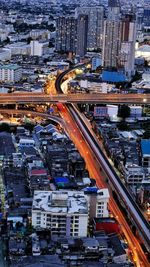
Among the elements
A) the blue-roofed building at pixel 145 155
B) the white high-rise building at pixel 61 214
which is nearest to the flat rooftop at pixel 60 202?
the white high-rise building at pixel 61 214

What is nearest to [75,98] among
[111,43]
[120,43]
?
[120,43]

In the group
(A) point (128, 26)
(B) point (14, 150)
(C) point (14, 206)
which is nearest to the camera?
(C) point (14, 206)

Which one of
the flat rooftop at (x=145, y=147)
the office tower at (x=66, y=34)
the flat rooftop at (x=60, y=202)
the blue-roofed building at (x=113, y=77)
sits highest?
the office tower at (x=66, y=34)

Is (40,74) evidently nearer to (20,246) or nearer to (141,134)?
(141,134)

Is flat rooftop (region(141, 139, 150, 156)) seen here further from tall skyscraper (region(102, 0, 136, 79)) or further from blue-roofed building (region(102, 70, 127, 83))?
tall skyscraper (region(102, 0, 136, 79))

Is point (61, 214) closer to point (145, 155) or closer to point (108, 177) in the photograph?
point (108, 177)

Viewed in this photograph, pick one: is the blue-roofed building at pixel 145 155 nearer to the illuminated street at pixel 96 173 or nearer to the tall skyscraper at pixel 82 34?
the illuminated street at pixel 96 173

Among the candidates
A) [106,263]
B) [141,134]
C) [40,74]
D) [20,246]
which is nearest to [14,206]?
[20,246]
